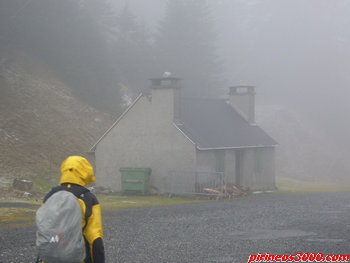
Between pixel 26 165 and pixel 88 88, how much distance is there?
52.5ft

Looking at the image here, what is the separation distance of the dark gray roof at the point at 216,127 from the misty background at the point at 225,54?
1310 cm

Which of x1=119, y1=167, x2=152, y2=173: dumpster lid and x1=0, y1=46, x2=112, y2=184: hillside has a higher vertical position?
x1=0, y1=46, x2=112, y2=184: hillside

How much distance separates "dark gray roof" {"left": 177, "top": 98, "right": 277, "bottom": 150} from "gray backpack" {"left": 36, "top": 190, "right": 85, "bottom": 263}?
24.8 meters

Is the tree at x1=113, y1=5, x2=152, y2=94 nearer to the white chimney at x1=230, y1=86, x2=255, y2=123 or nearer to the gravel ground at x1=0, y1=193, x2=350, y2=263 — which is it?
the white chimney at x1=230, y1=86, x2=255, y2=123

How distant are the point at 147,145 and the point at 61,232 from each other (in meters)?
26.7

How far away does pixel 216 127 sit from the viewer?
113ft

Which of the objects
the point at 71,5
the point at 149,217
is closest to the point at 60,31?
the point at 71,5

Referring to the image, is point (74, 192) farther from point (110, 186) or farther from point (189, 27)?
point (189, 27)

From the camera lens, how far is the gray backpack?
5.46 m

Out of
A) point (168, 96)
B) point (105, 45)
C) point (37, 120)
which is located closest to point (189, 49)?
point (105, 45)

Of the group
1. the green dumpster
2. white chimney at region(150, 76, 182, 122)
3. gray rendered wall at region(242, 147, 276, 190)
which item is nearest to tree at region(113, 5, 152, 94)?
gray rendered wall at region(242, 147, 276, 190)

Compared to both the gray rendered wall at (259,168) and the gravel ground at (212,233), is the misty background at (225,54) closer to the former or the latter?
the gray rendered wall at (259,168)

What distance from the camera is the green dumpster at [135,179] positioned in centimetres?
3088

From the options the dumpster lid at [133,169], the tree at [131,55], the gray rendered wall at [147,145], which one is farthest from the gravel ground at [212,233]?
the tree at [131,55]
